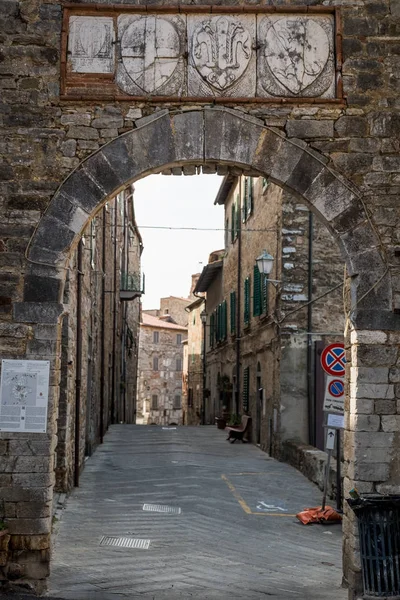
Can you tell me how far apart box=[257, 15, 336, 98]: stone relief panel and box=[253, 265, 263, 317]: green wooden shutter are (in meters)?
11.7

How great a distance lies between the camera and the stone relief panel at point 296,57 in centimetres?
784

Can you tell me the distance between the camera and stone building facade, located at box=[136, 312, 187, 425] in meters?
61.4

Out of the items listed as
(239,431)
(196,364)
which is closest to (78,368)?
(239,431)

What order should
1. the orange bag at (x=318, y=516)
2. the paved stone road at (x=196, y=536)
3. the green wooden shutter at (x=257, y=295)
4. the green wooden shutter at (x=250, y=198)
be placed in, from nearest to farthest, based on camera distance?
1. the paved stone road at (x=196, y=536)
2. the orange bag at (x=318, y=516)
3. the green wooden shutter at (x=257, y=295)
4. the green wooden shutter at (x=250, y=198)

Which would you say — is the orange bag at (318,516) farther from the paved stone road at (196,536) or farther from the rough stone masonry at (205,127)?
the rough stone masonry at (205,127)

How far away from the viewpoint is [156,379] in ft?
205

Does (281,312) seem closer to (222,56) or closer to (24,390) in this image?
(222,56)

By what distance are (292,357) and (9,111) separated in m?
10.0

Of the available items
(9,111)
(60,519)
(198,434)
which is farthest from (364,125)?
(198,434)

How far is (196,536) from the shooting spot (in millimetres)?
9578

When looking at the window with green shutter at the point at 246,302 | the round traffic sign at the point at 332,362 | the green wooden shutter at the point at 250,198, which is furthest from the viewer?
the window with green shutter at the point at 246,302

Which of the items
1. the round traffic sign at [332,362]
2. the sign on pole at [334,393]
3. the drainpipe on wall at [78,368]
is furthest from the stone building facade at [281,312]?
the drainpipe on wall at [78,368]

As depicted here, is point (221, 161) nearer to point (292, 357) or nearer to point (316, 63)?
point (316, 63)

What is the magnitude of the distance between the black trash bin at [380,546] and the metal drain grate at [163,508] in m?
4.56
